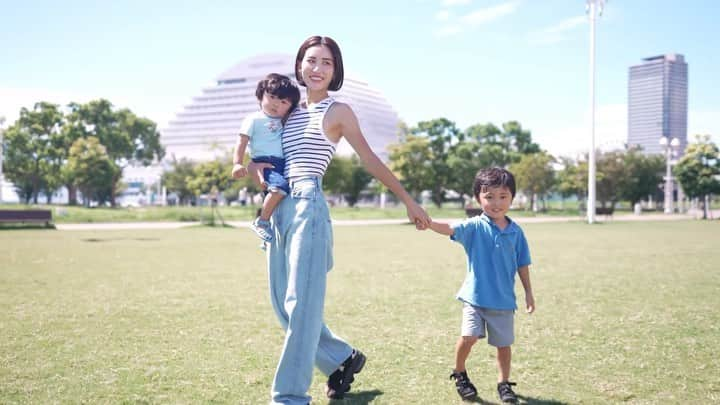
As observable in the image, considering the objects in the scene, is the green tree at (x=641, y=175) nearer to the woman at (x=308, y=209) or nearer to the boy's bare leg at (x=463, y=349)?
the boy's bare leg at (x=463, y=349)

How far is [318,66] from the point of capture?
2.92 m

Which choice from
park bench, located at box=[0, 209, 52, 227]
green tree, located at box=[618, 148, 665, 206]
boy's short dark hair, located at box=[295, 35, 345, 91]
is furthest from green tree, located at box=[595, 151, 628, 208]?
boy's short dark hair, located at box=[295, 35, 345, 91]

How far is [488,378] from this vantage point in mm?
3639

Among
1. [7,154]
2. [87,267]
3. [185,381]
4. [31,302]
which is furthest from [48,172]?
[185,381]

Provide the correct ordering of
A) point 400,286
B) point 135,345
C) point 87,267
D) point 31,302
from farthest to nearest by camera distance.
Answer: point 87,267, point 400,286, point 31,302, point 135,345

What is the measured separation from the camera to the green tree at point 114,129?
50531 millimetres

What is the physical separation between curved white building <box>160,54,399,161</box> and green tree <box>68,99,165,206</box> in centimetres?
2282

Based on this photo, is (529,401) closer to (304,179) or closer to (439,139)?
(304,179)

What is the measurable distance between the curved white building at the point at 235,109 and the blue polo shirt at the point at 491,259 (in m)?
87.6

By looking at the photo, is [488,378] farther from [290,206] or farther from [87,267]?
[87,267]

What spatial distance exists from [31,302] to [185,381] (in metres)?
3.61

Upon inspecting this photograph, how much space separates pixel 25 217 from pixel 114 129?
3791 cm

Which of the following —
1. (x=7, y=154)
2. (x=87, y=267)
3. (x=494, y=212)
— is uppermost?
(x=7, y=154)

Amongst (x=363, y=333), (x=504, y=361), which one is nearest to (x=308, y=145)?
(x=504, y=361)
